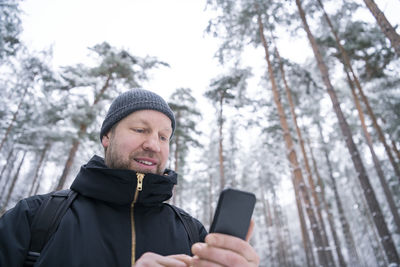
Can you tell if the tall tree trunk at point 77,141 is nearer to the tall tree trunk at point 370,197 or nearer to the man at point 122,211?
the man at point 122,211

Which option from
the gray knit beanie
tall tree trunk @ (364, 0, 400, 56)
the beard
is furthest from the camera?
tall tree trunk @ (364, 0, 400, 56)

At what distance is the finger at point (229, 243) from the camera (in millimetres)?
775

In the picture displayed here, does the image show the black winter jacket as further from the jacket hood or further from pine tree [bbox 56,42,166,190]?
pine tree [bbox 56,42,166,190]

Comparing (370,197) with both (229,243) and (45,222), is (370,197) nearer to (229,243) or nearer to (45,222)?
(229,243)

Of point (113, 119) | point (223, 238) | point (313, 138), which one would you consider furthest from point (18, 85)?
point (313, 138)

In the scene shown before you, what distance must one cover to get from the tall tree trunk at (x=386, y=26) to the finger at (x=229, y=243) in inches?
293

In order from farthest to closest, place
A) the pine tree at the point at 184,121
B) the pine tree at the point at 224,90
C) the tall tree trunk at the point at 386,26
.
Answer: the pine tree at the point at 184,121 → the pine tree at the point at 224,90 → the tall tree trunk at the point at 386,26

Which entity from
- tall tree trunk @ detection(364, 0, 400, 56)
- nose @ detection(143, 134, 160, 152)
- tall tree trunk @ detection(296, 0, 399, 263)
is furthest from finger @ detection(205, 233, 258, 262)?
tall tree trunk @ detection(296, 0, 399, 263)

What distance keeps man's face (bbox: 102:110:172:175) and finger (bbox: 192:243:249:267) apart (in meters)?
1.19

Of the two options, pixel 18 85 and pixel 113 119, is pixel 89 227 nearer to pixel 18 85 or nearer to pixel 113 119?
pixel 113 119

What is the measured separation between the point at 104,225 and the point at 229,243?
120 centimetres

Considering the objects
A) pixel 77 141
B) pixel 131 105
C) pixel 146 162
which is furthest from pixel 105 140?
pixel 77 141

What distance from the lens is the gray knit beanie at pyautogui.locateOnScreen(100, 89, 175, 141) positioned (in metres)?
2.06

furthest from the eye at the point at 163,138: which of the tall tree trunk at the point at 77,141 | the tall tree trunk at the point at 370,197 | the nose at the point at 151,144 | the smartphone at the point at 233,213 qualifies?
the tall tree trunk at the point at 77,141
